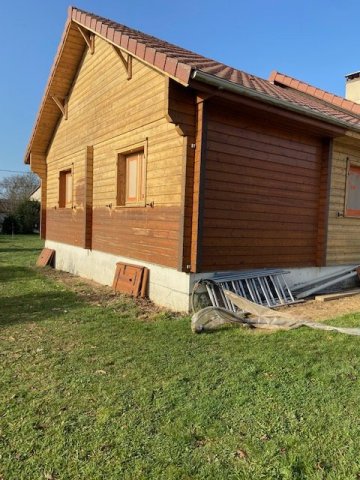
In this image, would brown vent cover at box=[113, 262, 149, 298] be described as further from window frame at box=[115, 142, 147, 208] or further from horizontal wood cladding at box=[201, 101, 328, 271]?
horizontal wood cladding at box=[201, 101, 328, 271]

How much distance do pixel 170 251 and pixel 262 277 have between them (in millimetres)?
1709

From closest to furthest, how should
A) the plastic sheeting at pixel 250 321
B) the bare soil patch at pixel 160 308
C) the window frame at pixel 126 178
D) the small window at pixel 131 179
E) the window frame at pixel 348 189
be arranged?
the plastic sheeting at pixel 250 321 → the bare soil patch at pixel 160 308 → the window frame at pixel 126 178 → the small window at pixel 131 179 → the window frame at pixel 348 189

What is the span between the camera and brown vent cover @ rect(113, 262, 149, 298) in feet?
23.3

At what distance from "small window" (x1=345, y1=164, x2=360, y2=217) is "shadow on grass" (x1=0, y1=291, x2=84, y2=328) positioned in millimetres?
5867

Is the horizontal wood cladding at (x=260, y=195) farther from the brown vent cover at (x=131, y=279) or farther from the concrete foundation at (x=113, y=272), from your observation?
the brown vent cover at (x=131, y=279)

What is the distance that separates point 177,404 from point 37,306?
4.35m

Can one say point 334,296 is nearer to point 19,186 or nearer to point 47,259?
point 47,259

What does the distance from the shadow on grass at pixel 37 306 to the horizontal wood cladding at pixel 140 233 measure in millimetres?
1445

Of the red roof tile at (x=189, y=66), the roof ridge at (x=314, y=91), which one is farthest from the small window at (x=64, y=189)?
the roof ridge at (x=314, y=91)

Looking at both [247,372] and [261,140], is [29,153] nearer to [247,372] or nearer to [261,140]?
[261,140]

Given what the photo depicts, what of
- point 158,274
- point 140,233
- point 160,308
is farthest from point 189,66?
point 160,308

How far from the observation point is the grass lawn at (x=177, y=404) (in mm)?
2311

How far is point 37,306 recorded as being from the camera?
6652 millimetres

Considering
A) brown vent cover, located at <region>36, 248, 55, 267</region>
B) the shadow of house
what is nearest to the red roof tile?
brown vent cover, located at <region>36, 248, 55, 267</region>
